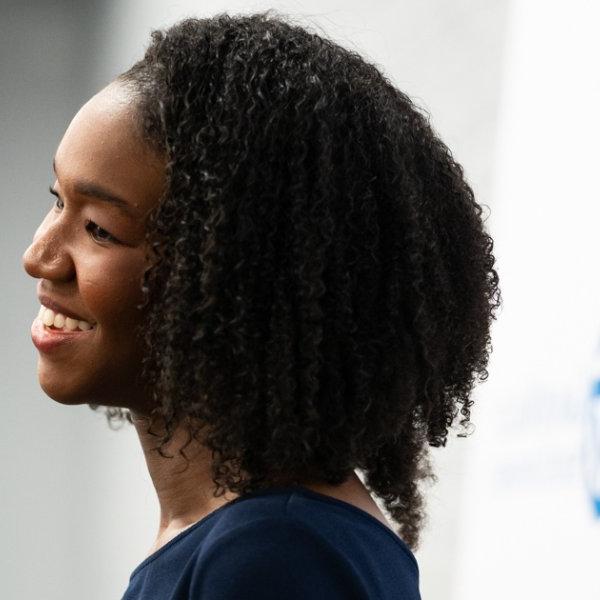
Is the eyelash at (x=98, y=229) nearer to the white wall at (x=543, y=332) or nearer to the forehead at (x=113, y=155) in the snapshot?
the forehead at (x=113, y=155)

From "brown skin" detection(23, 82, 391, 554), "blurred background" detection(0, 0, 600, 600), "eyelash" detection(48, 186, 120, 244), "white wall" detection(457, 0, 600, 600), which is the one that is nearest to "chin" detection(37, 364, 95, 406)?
"brown skin" detection(23, 82, 391, 554)

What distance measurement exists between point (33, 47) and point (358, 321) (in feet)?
9.19

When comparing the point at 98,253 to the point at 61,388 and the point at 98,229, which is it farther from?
the point at 61,388

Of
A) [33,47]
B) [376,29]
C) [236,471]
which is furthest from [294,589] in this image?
[33,47]

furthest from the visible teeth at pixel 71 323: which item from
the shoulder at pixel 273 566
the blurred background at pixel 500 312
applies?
the blurred background at pixel 500 312

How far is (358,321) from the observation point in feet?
3.00

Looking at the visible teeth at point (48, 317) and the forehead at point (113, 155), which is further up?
the forehead at point (113, 155)

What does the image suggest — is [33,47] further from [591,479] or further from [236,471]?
[236,471]

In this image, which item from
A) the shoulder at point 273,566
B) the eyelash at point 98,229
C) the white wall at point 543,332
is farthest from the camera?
the white wall at point 543,332

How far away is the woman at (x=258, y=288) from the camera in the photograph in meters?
0.89

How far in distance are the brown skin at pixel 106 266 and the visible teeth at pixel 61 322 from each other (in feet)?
0.04

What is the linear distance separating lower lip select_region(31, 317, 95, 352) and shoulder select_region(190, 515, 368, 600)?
21cm

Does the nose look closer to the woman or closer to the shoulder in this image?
the woman

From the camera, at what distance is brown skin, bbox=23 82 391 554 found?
94 centimetres
